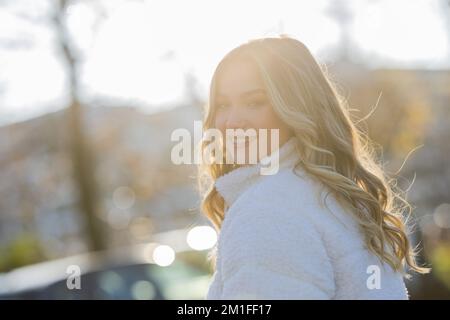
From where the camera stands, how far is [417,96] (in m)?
18.1

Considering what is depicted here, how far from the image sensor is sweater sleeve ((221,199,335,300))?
7.57ft

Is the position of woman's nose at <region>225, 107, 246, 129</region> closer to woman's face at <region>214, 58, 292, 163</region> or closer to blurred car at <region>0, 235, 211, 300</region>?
woman's face at <region>214, 58, 292, 163</region>

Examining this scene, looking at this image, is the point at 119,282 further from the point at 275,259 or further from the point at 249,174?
the point at 275,259

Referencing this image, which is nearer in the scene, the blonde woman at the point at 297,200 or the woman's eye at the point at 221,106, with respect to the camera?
the blonde woman at the point at 297,200

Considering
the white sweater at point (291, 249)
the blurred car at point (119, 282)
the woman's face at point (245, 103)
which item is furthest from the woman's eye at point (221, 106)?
the blurred car at point (119, 282)

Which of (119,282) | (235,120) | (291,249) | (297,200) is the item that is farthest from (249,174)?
(119,282)

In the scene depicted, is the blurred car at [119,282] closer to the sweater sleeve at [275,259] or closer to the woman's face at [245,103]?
the woman's face at [245,103]

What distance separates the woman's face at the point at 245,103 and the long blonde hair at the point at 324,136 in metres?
0.03

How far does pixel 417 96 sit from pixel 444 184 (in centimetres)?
372

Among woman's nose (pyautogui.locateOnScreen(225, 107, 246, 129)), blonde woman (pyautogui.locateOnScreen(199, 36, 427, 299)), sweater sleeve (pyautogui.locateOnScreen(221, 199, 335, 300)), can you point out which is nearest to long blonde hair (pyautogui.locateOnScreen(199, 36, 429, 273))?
blonde woman (pyautogui.locateOnScreen(199, 36, 427, 299))

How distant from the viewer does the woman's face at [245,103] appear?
2756mm
